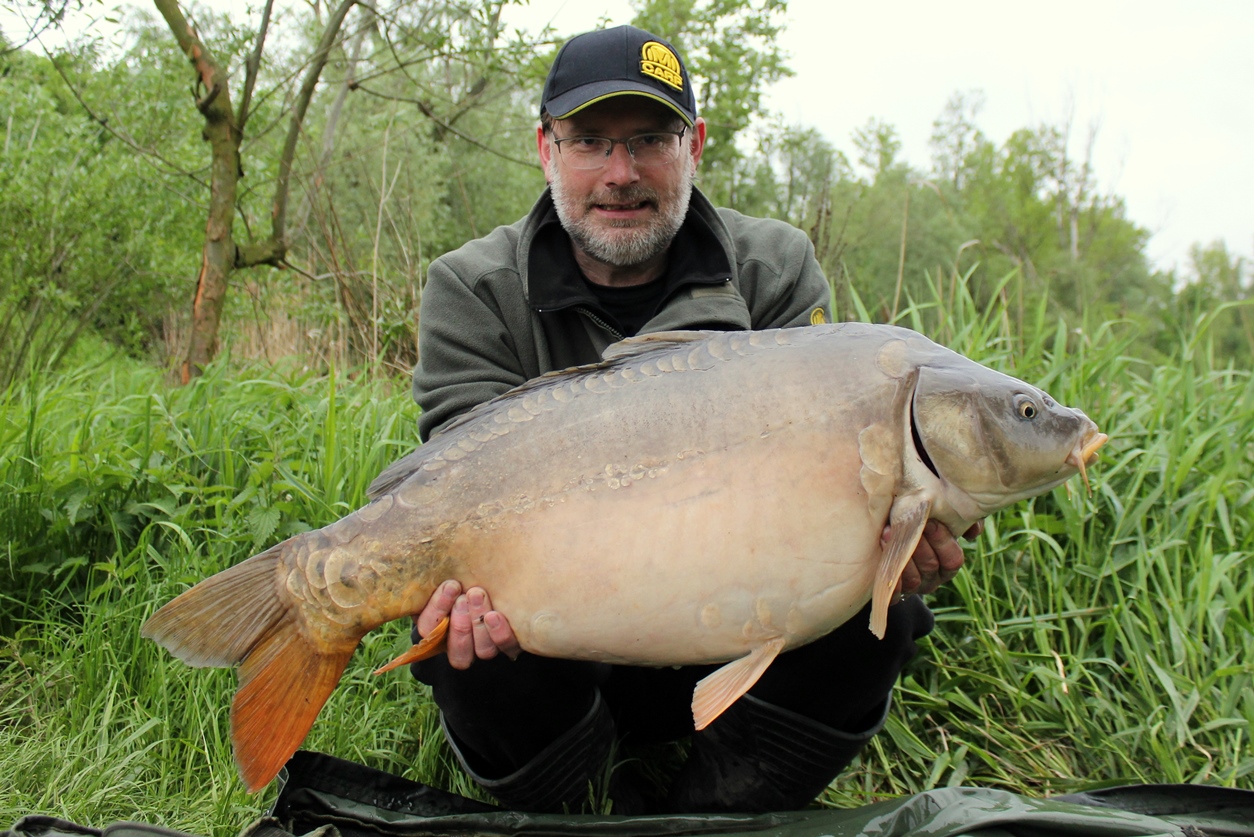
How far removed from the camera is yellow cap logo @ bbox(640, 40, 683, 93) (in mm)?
1960

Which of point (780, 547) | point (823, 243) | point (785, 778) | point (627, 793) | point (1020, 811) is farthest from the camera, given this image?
point (823, 243)

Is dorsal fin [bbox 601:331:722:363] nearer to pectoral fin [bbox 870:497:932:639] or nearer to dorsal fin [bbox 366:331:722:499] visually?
dorsal fin [bbox 366:331:722:499]

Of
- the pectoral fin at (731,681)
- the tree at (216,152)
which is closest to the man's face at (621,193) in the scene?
the pectoral fin at (731,681)

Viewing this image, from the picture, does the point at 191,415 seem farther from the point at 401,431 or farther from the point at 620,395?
the point at 620,395

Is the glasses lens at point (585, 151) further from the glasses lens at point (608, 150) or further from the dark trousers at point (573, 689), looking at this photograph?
the dark trousers at point (573, 689)

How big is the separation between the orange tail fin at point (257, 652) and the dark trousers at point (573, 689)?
0.29 meters

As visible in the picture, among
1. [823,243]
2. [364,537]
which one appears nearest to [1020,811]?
[364,537]

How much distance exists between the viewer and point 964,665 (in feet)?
7.00

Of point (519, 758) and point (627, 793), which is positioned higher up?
point (519, 758)

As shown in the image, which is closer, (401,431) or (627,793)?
(627,793)

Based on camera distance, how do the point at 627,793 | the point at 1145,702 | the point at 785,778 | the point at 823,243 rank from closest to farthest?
the point at 785,778
the point at 627,793
the point at 1145,702
the point at 823,243

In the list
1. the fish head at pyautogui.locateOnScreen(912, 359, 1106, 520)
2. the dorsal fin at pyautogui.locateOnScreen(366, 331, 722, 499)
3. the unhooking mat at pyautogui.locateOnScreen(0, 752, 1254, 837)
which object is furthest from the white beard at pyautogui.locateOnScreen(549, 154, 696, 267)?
the unhooking mat at pyautogui.locateOnScreen(0, 752, 1254, 837)

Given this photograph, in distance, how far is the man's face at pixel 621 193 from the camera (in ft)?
6.47

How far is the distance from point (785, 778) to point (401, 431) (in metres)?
1.44
